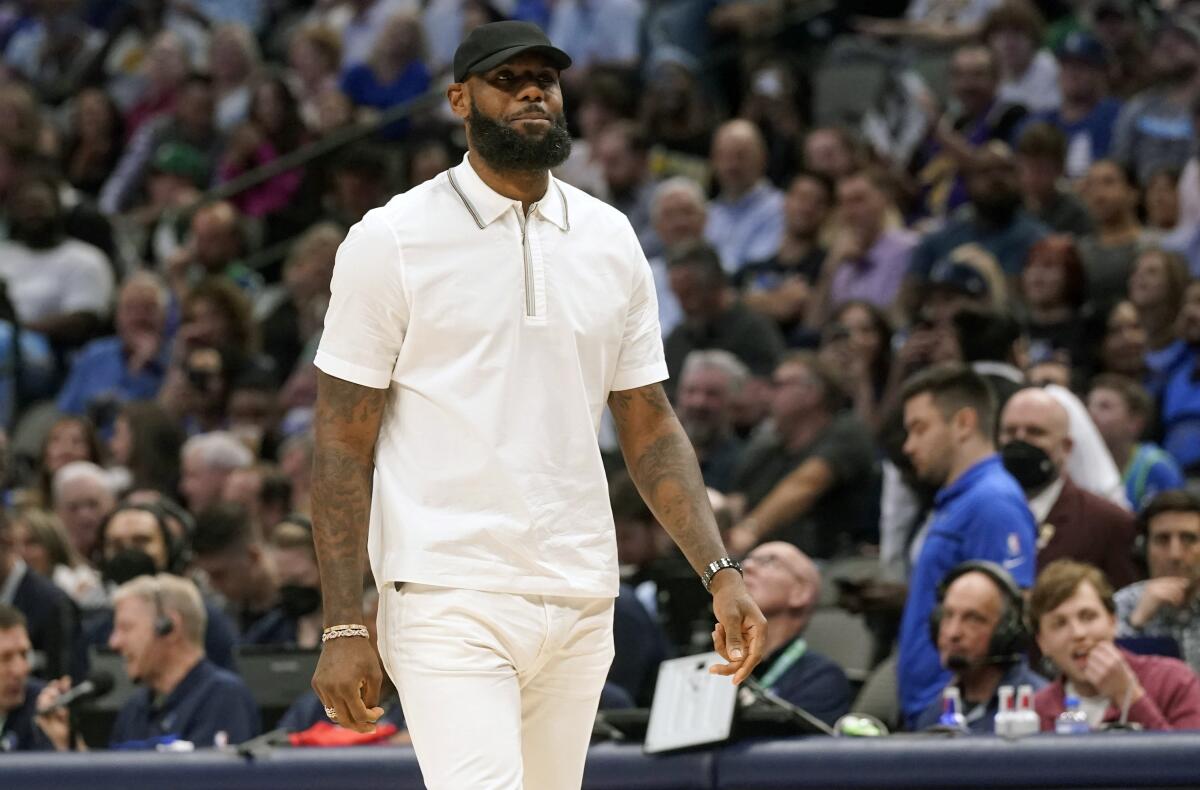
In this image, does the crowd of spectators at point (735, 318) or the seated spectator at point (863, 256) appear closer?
the crowd of spectators at point (735, 318)

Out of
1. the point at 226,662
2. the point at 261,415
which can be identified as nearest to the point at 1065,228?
the point at 261,415

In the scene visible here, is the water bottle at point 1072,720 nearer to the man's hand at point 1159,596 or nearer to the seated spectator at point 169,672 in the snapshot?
the man's hand at point 1159,596

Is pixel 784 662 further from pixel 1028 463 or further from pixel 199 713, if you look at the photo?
pixel 199 713

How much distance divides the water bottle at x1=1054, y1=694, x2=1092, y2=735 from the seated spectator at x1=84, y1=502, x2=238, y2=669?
347cm

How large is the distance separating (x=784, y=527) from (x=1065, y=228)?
2.85m

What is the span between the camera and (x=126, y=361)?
11.9 m

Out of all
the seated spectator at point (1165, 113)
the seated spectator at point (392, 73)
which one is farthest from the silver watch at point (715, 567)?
the seated spectator at point (392, 73)

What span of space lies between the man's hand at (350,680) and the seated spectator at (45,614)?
15.3ft

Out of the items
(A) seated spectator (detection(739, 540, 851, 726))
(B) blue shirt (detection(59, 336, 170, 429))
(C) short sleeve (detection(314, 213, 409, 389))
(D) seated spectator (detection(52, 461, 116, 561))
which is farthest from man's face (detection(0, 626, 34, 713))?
(B) blue shirt (detection(59, 336, 170, 429))

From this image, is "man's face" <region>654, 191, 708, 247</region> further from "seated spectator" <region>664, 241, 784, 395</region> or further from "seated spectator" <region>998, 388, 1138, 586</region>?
"seated spectator" <region>998, 388, 1138, 586</region>

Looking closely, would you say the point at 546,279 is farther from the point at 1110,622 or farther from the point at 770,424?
the point at 770,424

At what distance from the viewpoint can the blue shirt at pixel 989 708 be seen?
20.4ft

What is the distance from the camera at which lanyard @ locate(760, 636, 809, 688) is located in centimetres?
694

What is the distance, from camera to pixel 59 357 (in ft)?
41.0
